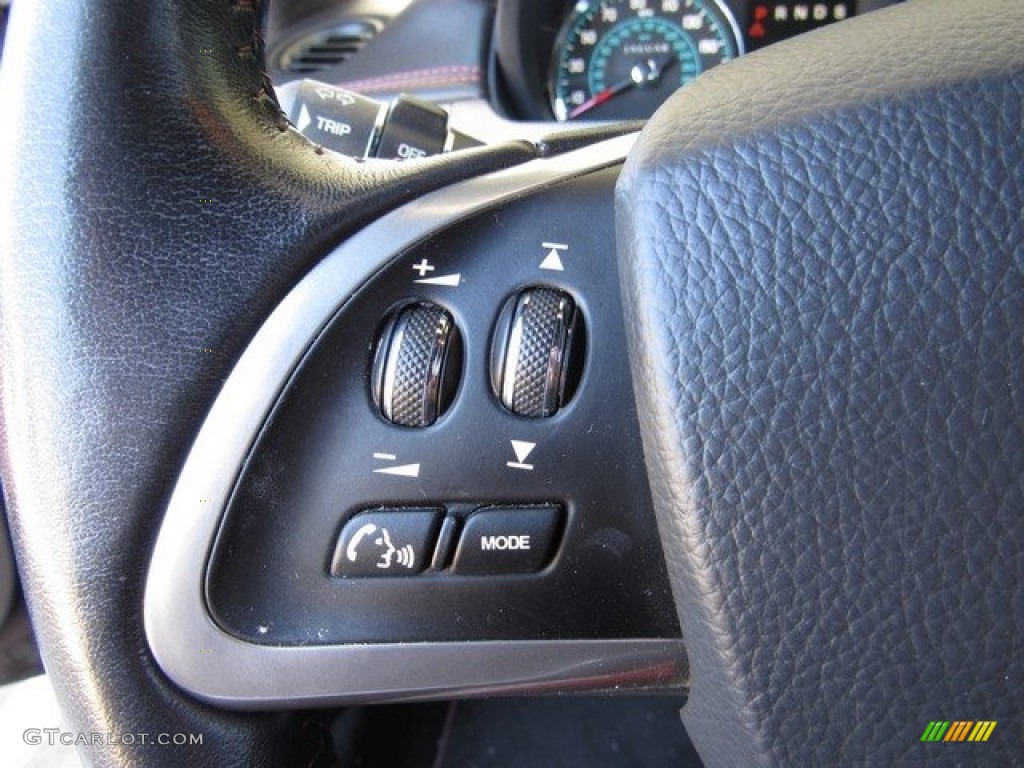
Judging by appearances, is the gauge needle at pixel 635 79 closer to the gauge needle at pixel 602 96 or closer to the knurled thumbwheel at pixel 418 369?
the gauge needle at pixel 602 96

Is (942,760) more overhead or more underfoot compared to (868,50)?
more underfoot

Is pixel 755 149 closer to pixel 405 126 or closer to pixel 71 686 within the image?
pixel 405 126

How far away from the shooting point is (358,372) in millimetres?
703

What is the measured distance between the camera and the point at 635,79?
5.50ft

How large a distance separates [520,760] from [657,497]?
2.22ft

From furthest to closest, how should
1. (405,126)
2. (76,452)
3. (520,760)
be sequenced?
(520,760), (405,126), (76,452)

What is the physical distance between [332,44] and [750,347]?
1.26 meters

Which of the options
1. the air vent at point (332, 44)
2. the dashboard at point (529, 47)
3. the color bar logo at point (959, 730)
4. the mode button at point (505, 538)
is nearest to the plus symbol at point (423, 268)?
the mode button at point (505, 538)

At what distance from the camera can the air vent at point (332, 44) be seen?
1.64 metres

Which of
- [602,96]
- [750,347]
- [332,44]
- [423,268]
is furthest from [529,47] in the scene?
[750,347]

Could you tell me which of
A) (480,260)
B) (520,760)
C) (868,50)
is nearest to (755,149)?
(868,50)

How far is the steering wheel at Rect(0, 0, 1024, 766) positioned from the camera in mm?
541

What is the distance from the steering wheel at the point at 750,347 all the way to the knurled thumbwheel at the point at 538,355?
9 centimetres

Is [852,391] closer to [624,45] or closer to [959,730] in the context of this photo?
[959,730]
